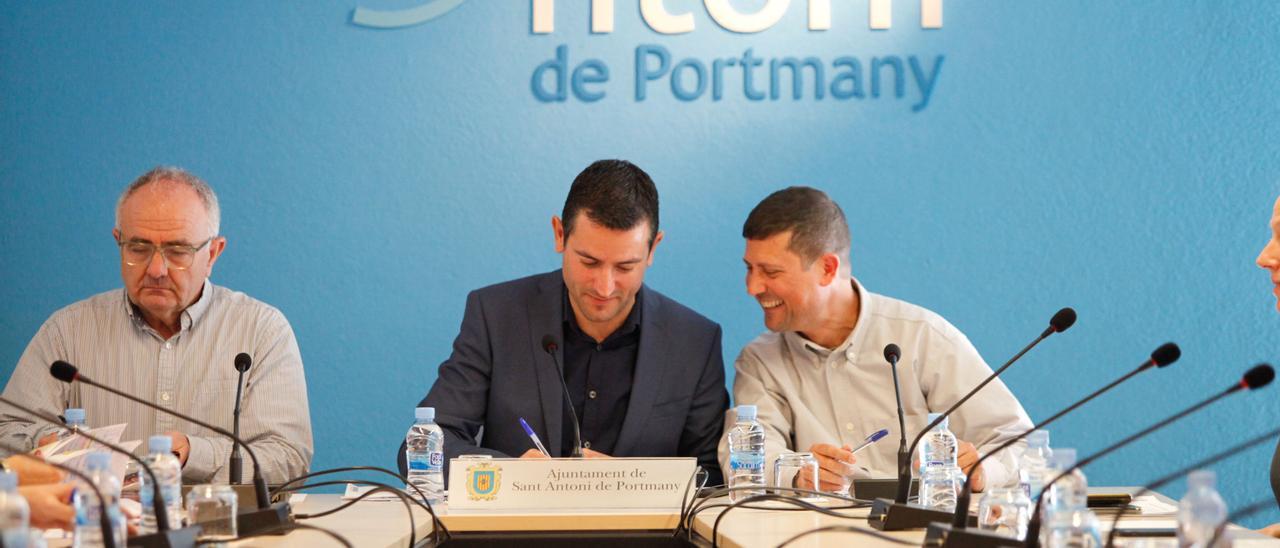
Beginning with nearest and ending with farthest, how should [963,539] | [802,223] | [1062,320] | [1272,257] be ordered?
[963,539]
[1062,320]
[1272,257]
[802,223]

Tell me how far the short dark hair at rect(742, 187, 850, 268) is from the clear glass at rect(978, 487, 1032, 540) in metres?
1.20

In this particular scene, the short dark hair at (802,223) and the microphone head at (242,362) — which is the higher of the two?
the short dark hair at (802,223)

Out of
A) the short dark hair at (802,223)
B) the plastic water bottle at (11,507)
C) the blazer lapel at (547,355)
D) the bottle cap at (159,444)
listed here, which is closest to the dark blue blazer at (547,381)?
the blazer lapel at (547,355)

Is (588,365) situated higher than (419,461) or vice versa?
(588,365)

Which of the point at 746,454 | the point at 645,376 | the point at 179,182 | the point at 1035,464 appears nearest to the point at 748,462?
the point at 746,454

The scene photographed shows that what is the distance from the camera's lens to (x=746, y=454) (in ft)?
10.2

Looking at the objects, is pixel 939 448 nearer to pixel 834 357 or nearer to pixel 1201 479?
pixel 834 357

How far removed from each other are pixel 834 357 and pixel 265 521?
1721mm

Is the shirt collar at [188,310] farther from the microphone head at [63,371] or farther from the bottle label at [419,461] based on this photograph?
the microphone head at [63,371]

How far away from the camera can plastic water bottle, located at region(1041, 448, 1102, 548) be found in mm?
1861

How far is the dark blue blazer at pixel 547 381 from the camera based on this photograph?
11.0 feet

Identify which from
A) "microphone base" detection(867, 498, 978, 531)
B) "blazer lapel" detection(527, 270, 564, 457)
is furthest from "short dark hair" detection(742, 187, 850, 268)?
"microphone base" detection(867, 498, 978, 531)

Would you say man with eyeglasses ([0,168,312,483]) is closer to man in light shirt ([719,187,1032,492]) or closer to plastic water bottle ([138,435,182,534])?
plastic water bottle ([138,435,182,534])

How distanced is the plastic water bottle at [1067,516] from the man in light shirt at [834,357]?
1334 millimetres
